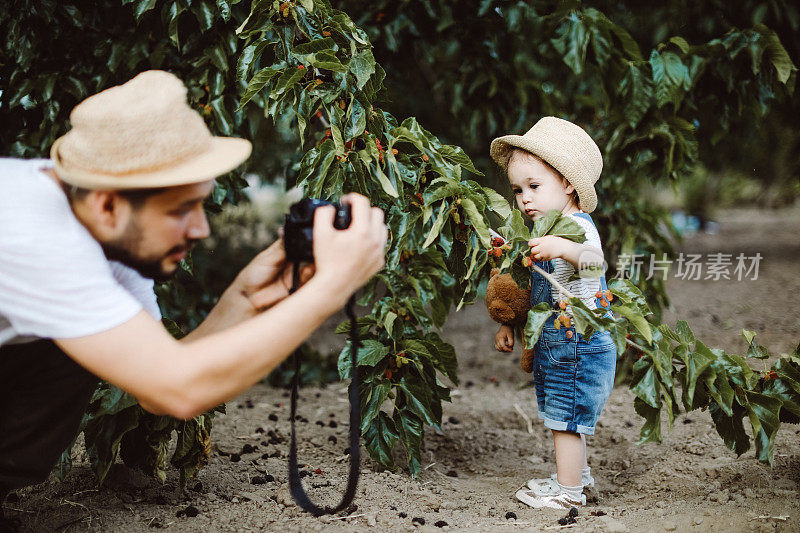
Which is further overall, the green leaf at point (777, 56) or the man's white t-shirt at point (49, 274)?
the green leaf at point (777, 56)

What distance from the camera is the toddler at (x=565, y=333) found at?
2840 millimetres

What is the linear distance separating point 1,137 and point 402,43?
2207 millimetres

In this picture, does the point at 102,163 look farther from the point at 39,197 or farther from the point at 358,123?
the point at 358,123

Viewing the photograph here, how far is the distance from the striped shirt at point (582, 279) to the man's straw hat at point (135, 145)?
4.94 feet

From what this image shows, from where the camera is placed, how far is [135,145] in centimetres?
164

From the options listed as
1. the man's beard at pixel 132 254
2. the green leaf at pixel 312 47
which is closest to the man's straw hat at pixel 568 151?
the green leaf at pixel 312 47

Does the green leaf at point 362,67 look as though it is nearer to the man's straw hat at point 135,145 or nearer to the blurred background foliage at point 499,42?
the man's straw hat at point 135,145

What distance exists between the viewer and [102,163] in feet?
5.35

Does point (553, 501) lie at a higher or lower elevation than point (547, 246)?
lower

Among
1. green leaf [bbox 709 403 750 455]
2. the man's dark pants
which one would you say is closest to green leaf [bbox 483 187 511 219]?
green leaf [bbox 709 403 750 455]

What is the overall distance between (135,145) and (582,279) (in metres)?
1.79

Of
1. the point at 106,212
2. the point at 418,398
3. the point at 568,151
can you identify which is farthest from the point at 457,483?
the point at 106,212

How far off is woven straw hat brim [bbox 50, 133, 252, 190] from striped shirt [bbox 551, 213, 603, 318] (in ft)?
4.82

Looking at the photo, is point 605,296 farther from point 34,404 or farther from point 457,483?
point 34,404
